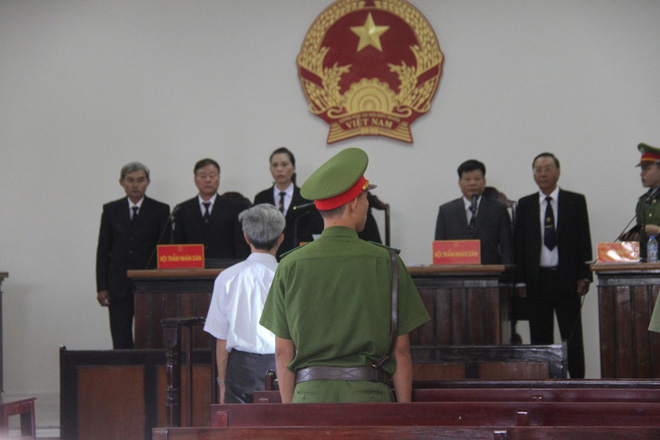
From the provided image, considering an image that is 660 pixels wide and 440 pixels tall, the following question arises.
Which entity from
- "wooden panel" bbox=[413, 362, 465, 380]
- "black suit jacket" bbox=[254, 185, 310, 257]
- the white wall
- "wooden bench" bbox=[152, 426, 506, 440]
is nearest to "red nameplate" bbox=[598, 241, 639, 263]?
"wooden panel" bbox=[413, 362, 465, 380]

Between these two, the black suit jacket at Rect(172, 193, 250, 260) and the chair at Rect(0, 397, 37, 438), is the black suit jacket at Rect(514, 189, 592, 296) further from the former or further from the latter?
the chair at Rect(0, 397, 37, 438)

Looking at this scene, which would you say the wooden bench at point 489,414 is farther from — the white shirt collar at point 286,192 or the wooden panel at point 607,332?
Result: the white shirt collar at point 286,192

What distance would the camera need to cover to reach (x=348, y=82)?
23.7 ft

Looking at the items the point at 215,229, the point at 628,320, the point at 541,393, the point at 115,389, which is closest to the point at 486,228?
the point at 628,320

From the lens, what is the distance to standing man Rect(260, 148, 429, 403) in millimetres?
2322

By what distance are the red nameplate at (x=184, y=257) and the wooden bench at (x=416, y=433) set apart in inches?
127

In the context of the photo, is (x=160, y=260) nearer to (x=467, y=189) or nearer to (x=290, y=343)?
(x=467, y=189)

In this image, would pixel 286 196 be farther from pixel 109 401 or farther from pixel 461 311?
pixel 109 401

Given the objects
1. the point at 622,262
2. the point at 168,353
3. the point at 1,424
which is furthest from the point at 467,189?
the point at 1,424

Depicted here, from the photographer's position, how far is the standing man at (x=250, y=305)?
12.0 feet

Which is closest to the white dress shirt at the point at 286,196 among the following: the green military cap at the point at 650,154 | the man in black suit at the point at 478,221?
the man in black suit at the point at 478,221

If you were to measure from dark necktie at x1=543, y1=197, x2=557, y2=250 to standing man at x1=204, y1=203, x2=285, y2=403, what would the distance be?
2.66 metres

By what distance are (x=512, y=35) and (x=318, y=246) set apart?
206 inches

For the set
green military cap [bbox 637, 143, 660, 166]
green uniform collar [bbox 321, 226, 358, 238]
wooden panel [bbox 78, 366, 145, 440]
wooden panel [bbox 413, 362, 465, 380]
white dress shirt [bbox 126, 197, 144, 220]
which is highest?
green military cap [bbox 637, 143, 660, 166]
